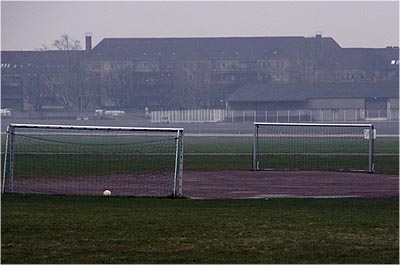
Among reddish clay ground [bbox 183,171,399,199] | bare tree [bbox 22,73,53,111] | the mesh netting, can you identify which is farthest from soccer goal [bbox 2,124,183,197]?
bare tree [bbox 22,73,53,111]

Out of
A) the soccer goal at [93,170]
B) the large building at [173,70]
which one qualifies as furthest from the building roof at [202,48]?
the soccer goal at [93,170]

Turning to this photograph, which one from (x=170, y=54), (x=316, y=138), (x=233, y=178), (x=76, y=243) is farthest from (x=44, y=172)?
(x=170, y=54)

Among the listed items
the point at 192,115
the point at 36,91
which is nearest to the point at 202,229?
the point at 192,115

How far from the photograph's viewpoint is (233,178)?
27.1m

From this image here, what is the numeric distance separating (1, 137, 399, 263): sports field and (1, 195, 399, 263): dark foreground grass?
0.01 meters

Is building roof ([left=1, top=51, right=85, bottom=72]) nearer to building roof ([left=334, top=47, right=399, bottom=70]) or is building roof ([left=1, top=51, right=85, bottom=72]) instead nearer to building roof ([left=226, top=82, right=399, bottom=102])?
building roof ([left=226, top=82, right=399, bottom=102])

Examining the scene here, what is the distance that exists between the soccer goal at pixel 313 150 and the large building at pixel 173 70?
196 ft

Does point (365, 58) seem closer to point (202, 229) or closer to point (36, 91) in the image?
point (36, 91)

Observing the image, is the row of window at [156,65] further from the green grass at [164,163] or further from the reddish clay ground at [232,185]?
the reddish clay ground at [232,185]

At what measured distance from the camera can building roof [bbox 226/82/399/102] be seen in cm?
10950

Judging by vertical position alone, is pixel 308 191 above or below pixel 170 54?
below

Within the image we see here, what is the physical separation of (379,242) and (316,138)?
47939 mm

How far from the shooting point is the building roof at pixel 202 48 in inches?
5423

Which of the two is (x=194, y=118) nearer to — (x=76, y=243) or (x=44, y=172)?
(x=44, y=172)
